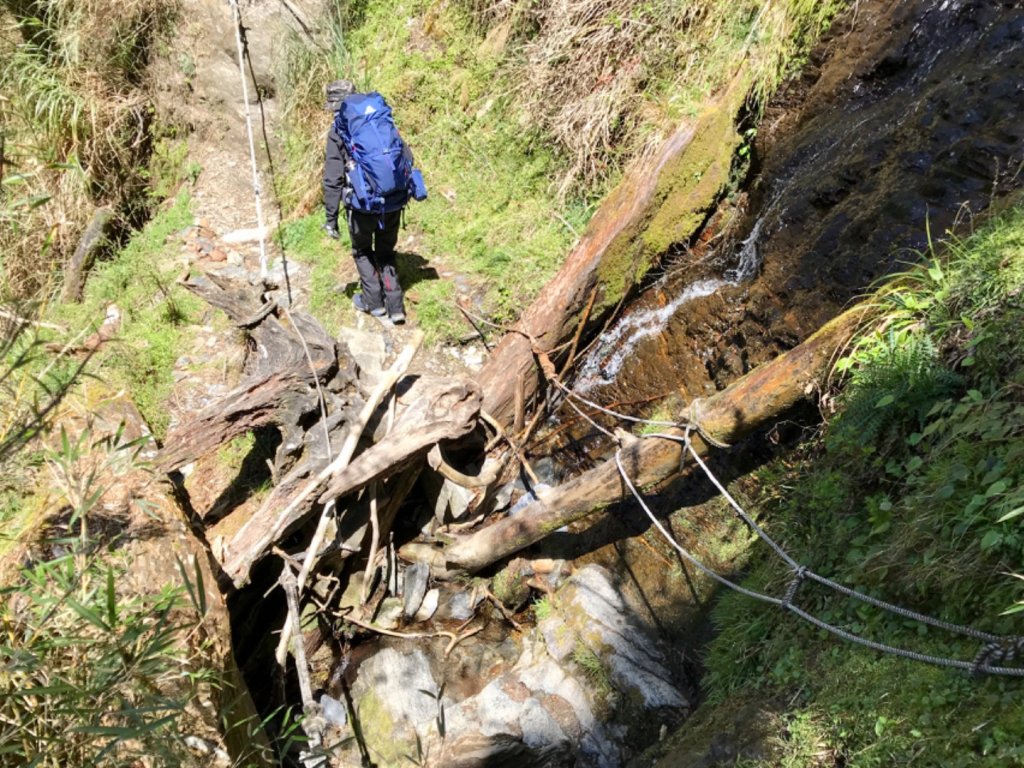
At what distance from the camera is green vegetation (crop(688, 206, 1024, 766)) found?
2.42 m

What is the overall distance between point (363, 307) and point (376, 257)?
522 millimetres

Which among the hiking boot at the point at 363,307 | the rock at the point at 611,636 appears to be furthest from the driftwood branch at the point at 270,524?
the hiking boot at the point at 363,307

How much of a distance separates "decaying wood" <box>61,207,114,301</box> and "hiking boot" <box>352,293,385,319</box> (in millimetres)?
2918

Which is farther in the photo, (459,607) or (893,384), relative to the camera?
(459,607)

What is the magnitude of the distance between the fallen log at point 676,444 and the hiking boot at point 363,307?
231cm

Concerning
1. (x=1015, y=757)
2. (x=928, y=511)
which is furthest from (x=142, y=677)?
(x=928, y=511)

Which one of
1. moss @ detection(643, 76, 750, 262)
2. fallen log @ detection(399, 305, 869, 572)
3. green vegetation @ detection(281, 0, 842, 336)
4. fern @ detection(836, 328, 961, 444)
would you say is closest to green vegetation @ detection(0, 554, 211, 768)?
fallen log @ detection(399, 305, 869, 572)

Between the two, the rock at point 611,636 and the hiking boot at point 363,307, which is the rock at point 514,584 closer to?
the rock at point 611,636

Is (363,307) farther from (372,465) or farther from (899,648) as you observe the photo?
Answer: (899,648)

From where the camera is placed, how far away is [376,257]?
589 cm

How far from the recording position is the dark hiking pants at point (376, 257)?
552 centimetres

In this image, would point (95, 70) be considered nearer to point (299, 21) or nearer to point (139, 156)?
point (139, 156)

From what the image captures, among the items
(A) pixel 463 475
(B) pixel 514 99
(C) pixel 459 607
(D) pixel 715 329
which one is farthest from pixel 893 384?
(B) pixel 514 99

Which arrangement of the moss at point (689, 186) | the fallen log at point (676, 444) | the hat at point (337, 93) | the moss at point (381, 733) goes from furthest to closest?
the hat at point (337, 93), the moss at point (689, 186), the moss at point (381, 733), the fallen log at point (676, 444)
